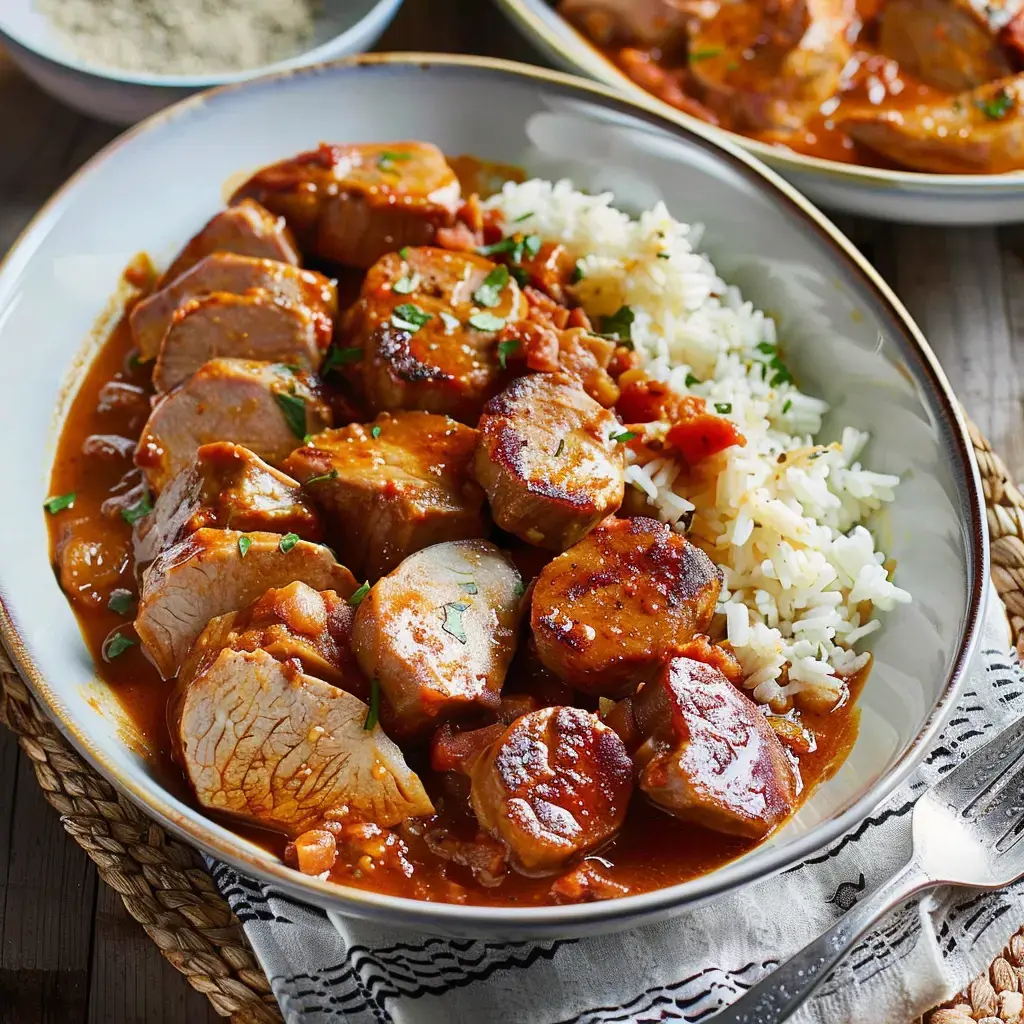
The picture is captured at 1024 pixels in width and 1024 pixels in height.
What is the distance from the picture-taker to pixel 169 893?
124 inches

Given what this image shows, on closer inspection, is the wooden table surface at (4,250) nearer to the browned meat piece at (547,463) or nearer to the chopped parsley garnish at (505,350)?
the browned meat piece at (547,463)

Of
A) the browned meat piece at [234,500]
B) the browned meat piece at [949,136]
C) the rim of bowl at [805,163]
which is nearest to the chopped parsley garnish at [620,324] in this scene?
the rim of bowl at [805,163]

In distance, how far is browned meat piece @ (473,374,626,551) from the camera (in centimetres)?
327

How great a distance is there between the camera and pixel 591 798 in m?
2.89

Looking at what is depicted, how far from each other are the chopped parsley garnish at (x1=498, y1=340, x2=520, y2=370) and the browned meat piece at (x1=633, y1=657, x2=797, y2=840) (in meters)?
1.15

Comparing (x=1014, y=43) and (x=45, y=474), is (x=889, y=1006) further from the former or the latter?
(x=1014, y=43)

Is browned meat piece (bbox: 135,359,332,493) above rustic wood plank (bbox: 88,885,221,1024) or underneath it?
above

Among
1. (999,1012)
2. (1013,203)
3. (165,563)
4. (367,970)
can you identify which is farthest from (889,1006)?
(1013,203)

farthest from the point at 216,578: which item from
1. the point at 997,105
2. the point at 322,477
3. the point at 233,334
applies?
the point at 997,105

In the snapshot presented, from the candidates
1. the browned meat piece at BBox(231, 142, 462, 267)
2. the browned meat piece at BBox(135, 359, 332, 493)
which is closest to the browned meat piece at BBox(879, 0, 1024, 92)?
the browned meat piece at BBox(231, 142, 462, 267)

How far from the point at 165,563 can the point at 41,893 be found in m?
1.03

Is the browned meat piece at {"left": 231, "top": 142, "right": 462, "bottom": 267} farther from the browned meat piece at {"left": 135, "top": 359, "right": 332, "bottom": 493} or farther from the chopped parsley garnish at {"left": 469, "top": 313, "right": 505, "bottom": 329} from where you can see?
the browned meat piece at {"left": 135, "top": 359, "right": 332, "bottom": 493}

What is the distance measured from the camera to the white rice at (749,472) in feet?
11.3

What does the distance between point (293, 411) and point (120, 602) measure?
751 millimetres
